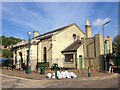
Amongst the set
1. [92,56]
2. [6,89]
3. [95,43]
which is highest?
[95,43]

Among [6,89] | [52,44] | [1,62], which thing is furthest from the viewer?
[1,62]

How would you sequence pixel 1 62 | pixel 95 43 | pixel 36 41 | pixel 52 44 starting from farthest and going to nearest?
pixel 1 62, pixel 36 41, pixel 52 44, pixel 95 43

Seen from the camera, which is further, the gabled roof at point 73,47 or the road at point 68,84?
the gabled roof at point 73,47

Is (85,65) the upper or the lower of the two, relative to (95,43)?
lower

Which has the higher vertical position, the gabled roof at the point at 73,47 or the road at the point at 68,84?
the gabled roof at the point at 73,47

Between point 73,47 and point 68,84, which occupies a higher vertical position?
point 73,47

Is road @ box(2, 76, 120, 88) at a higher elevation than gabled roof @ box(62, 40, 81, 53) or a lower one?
lower

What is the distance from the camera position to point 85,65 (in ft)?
105

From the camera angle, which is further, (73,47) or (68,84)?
(73,47)

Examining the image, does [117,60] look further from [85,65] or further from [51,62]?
[51,62]

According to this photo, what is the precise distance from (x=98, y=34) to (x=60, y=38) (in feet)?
25.9

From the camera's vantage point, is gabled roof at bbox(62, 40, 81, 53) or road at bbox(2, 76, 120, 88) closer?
road at bbox(2, 76, 120, 88)

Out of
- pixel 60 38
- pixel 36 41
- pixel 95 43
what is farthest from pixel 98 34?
pixel 36 41

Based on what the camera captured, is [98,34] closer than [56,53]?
Yes
